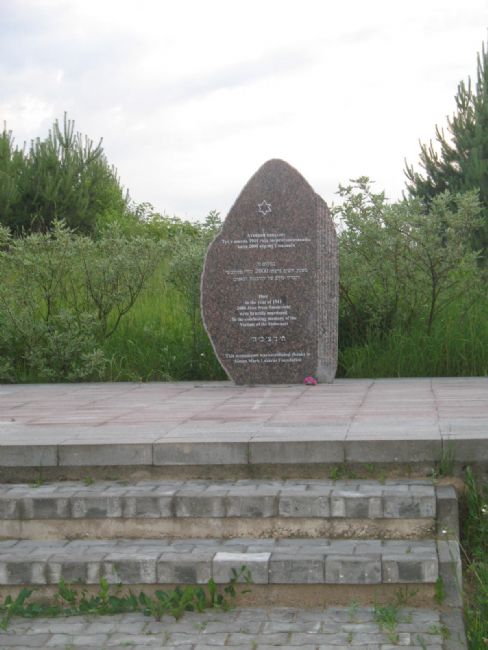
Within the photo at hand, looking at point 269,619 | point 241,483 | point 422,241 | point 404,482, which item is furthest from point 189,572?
point 422,241

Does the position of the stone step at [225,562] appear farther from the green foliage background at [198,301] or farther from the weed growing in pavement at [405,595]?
the green foliage background at [198,301]

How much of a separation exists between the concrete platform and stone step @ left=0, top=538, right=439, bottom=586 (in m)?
0.54

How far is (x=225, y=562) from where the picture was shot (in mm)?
4395

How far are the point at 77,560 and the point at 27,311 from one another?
607 cm

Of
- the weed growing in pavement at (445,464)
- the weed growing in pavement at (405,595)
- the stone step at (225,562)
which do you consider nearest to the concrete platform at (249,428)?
the weed growing in pavement at (445,464)

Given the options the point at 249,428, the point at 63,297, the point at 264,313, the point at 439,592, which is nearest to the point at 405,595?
the point at 439,592

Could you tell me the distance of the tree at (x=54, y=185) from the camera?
25.0 meters

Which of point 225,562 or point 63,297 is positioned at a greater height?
point 63,297

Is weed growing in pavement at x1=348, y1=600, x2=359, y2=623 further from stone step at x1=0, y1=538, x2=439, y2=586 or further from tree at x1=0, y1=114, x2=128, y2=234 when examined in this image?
tree at x1=0, y1=114, x2=128, y2=234

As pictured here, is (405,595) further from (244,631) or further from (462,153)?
(462,153)

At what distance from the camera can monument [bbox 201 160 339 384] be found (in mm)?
8773

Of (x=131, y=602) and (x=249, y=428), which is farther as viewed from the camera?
(x=249, y=428)

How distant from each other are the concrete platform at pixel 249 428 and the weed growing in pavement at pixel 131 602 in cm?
88

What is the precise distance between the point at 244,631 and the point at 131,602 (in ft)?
1.69
